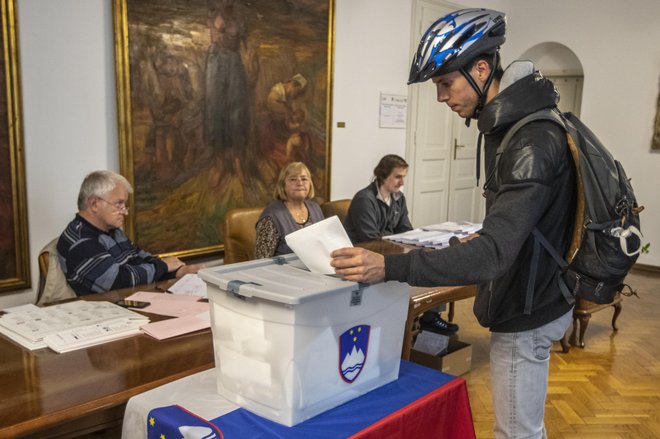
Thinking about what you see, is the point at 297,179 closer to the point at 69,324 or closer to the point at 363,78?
the point at 69,324

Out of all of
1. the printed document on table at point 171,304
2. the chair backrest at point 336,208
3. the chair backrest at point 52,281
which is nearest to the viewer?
the printed document on table at point 171,304

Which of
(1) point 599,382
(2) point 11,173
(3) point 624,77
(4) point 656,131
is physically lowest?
(1) point 599,382

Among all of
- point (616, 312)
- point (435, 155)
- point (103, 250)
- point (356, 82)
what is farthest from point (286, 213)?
point (435, 155)

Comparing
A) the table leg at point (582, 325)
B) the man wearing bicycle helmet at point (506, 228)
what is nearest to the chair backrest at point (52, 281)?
the man wearing bicycle helmet at point (506, 228)

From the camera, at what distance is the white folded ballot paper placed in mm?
1332

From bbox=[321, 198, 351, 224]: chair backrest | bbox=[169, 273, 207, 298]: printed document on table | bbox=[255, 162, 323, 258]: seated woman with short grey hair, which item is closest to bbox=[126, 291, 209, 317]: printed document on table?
bbox=[169, 273, 207, 298]: printed document on table

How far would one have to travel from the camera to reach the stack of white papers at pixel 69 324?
174 cm

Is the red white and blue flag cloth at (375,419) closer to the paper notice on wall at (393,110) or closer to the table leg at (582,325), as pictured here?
the table leg at (582,325)

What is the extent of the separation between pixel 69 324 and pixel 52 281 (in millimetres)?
800

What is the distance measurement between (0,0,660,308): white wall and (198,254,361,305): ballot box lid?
2.54 m

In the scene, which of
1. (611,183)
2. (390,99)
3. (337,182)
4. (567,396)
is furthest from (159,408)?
(390,99)

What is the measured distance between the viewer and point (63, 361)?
1.62m

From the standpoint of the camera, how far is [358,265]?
4.28 ft

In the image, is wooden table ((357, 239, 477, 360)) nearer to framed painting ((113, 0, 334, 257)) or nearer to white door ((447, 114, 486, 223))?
framed painting ((113, 0, 334, 257))
